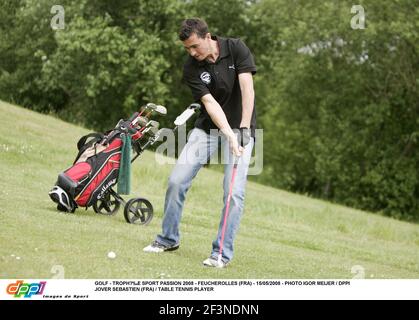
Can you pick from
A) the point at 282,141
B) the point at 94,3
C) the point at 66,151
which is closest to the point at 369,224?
the point at 66,151

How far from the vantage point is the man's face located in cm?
740

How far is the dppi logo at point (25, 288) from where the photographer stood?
6.08m

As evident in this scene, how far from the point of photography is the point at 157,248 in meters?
7.91

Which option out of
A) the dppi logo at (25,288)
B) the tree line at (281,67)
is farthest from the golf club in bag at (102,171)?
the tree line at (281,67)

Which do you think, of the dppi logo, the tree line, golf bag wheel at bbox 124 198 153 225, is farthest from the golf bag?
the tree line

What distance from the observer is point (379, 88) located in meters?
35.8

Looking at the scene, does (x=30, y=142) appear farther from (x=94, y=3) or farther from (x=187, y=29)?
(x=94, y=3)

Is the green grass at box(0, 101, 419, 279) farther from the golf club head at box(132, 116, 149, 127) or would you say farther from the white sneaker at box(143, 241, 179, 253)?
the golf club head at box(132, 116, 149, 127)

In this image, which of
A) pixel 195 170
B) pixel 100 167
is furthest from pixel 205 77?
pixel 100 167

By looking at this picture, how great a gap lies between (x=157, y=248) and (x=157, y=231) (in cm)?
150

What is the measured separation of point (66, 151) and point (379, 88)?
22.5 m

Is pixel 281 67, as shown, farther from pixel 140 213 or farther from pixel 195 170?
pixel 195 170

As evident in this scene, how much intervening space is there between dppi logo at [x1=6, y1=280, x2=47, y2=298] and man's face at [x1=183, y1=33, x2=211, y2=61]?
2.70m

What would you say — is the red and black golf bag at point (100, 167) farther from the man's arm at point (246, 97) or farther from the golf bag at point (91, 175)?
the man's arm at point (246, 97)
